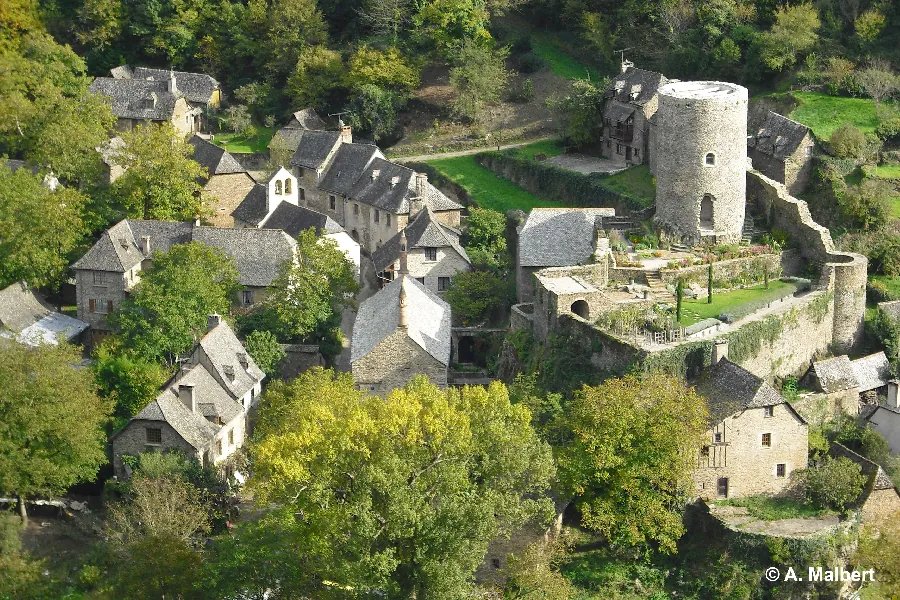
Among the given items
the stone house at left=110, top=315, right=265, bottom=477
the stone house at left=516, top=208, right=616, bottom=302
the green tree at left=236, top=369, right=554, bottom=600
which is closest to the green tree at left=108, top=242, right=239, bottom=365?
the stone house at left=110, top=315, right=265, bottom=477

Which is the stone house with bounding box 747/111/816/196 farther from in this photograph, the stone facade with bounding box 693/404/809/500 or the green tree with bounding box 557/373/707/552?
the green tree with bounding box 557/373/707/552

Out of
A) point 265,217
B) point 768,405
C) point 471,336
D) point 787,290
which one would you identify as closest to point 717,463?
point 768,405

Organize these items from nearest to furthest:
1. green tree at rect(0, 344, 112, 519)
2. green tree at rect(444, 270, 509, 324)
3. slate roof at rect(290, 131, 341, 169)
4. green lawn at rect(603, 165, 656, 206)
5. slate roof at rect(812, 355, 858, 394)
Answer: green tree at rect(0, 344, 112, 519) → slate roof at rect(812, 355, 858, 394) → green tree at rect(444, 270, 509, 324) → green lawn at rect(603, 165, 656, 206) → slate roof at rect(290, 131, 341, 169)

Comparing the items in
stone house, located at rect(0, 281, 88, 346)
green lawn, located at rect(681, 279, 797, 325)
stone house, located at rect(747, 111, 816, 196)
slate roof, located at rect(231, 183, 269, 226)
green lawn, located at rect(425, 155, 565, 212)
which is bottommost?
stone house, located at rect(0, 281, 88, 346)

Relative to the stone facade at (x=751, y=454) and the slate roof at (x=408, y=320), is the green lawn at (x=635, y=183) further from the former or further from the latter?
the stone facade at (x=751, y=454)

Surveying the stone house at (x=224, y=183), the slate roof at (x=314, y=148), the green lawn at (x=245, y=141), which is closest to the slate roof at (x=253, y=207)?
the stone house at (x=224, y=183)

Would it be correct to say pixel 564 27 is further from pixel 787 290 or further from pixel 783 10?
pixel 787 290
